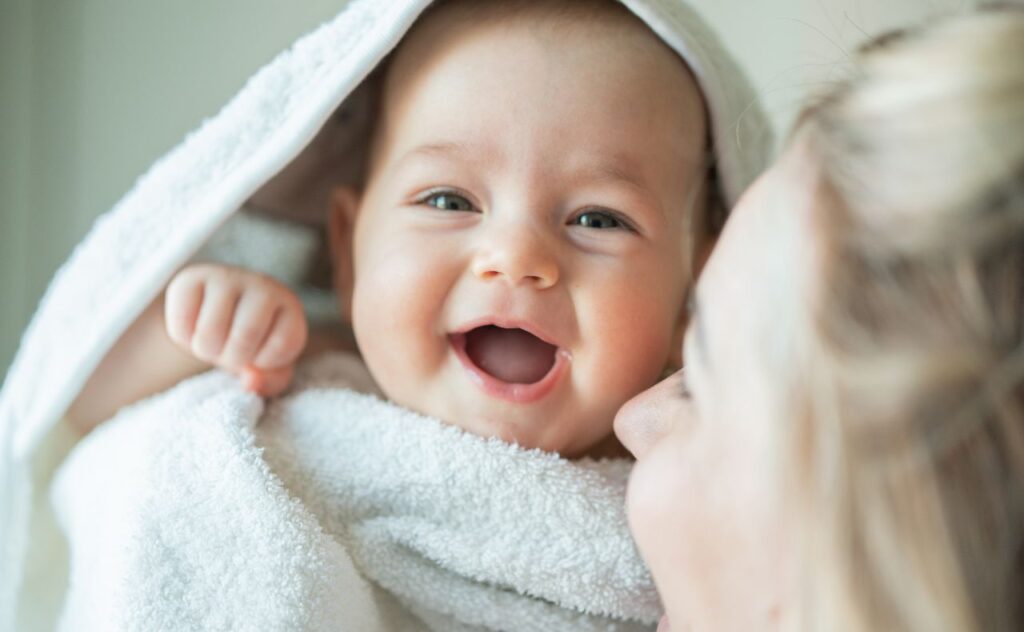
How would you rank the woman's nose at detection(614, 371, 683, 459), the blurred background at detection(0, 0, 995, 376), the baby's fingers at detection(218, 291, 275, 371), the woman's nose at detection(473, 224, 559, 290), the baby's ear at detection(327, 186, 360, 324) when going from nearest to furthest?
the woman's nose at detection(614, 371, 683, 459) < the woman's nose at detection(473, 224, 559, 290) < the baby's fingers at detection(218, 291, 275, 371) < the baby's ear at detection(327, 186, 360, 324) < the blurred background at detection(0, 0, 995, 376)

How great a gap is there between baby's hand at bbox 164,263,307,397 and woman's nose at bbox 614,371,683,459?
1.29 ft

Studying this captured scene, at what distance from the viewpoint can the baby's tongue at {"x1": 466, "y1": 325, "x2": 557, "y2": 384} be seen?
3.51 feet

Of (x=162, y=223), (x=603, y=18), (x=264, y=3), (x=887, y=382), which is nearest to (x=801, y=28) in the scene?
(x=603, y=18)

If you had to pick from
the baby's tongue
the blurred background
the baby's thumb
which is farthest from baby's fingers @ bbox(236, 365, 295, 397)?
the blurred background

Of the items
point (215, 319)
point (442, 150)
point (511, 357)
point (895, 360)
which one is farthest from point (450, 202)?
point (895, 360)

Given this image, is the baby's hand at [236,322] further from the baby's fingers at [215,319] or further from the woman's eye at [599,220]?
the woman's eye at [599,220]

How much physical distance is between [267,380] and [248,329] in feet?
Answer: 0.20

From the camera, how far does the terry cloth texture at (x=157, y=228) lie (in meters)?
1.11

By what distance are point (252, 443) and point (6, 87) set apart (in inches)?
25.5

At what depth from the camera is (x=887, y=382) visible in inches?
23.6

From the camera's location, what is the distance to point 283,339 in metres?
1.12

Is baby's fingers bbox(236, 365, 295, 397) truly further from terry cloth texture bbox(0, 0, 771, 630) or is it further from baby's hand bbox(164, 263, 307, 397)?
terry cloth texture bbox(0, 0, 771, 630)

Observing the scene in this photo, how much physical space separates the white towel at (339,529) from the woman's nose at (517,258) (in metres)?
0.16

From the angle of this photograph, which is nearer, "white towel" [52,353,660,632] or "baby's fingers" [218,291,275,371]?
"white towel" [52,353,660,632]
